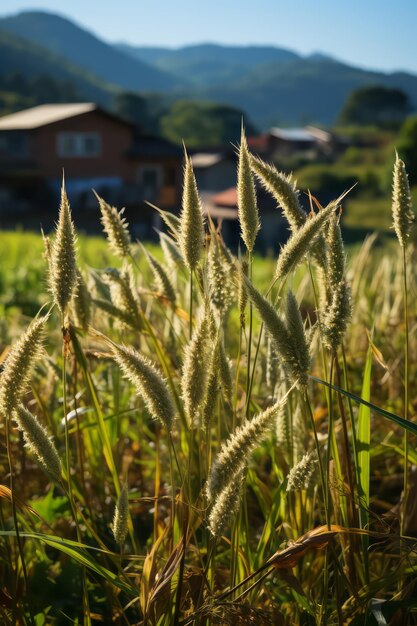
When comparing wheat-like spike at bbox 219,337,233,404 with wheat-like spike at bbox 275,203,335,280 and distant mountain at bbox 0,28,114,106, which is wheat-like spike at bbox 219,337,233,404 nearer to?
wheat-like spike at bbox 275,203,335,280

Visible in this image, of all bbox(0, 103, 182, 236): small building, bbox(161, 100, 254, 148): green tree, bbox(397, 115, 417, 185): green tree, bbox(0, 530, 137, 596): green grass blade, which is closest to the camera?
A: bbox(0, 530, 137, 596): green grass blade

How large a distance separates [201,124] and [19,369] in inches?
4206

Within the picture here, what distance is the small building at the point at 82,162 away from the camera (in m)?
33.0

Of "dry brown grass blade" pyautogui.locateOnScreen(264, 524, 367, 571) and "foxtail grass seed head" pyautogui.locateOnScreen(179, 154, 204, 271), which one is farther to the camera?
"foxtail grass seed head" pyautogui.locateOnScreen(179, 154, 204, 271)

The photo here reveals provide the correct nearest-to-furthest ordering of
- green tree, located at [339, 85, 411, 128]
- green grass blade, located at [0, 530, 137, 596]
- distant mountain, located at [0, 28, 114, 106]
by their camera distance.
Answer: green grass blade, located at [0, 530, 137, 596], green tree, located at [339, 85, 411, 128], distant mountain, located at [0, 28, 114, 106]

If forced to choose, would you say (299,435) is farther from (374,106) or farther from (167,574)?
(374,106)

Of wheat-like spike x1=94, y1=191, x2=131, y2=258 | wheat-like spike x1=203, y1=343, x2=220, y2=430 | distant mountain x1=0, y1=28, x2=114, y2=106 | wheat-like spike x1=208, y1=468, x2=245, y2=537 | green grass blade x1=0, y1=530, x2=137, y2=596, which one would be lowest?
green grass blade x1=0, y1=530, x2=137, y2=596

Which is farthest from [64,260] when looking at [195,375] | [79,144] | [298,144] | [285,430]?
[298,144]

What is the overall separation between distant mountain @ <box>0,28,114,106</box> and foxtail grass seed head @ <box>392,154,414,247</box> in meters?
157

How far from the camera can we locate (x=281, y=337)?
4.11 feet

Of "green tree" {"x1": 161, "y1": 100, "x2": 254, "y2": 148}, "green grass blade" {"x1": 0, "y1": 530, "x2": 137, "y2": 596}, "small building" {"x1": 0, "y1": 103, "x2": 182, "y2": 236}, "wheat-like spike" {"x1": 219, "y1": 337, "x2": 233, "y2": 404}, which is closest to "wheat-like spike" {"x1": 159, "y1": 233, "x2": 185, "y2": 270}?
"wheat-like spike" {"x1": 219, "y1": 337, "x2": 233, "y2": 404}

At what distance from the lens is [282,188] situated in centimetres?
151

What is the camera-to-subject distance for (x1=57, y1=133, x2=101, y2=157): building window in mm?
Result: 33938

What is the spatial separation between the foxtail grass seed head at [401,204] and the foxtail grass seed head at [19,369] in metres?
0.75
